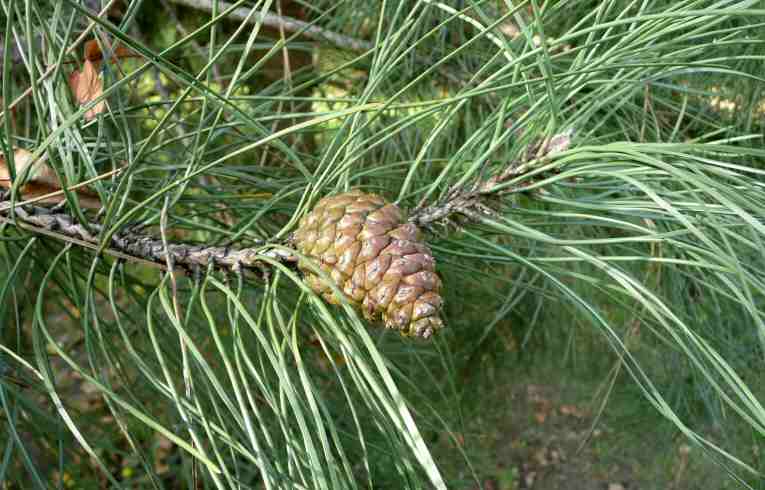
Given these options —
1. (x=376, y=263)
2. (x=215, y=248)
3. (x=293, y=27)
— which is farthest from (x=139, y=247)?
(x=293, y=27)

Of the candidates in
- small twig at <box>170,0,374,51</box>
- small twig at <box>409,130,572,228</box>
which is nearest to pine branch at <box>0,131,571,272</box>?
small twig at <box>409,130,572,228</box>

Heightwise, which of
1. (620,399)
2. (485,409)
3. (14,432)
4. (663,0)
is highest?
(663,0)

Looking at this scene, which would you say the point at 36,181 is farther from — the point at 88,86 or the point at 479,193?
the point at 479,193

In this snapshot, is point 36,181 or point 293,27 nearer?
point 36,181

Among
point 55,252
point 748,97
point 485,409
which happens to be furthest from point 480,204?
point 485,409

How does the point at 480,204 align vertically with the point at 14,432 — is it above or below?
above

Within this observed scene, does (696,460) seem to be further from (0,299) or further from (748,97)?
(0,299)

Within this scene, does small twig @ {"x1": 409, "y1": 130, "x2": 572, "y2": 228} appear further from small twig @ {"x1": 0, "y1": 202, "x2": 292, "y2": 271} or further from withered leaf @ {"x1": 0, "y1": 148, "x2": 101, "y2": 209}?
withered leaf @ {"x1": 0, "y1": 148, "x2": 101, "y2": 209}
